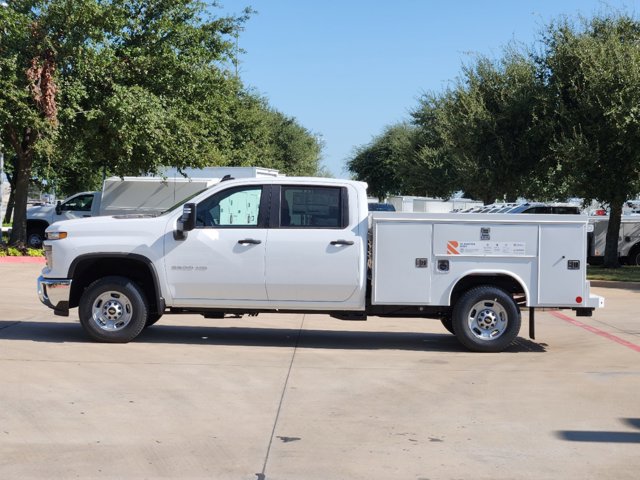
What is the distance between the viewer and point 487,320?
1066 cm

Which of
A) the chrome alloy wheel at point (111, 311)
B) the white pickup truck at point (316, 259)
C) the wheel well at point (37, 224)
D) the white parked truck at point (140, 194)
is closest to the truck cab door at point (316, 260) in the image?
the white pickup truck at point (316, 259)

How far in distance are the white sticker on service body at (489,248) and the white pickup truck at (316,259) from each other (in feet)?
0.04

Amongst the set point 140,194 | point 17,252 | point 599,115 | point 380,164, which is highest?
point 380,164

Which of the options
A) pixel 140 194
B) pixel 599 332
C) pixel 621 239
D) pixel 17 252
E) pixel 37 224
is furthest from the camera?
pixel 37 224

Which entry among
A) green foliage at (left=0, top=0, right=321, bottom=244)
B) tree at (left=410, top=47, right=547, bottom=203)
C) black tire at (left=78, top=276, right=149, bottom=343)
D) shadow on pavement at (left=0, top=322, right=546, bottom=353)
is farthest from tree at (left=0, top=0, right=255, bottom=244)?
black tire at (left=78, top=276, right=149, bottom=343)

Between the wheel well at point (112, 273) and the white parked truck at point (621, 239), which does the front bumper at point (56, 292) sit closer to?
the wheel well at point (112, 273)

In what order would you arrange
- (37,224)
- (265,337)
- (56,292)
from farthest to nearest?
(37,224) < (265,337) < (56,292)

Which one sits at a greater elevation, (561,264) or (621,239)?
(621,239)

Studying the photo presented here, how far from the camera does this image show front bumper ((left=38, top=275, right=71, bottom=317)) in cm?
1055

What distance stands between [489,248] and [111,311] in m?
4.62

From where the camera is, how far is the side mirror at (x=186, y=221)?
10336 millimetres

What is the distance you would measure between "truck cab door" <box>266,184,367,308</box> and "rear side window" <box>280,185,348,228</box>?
0.04 feet

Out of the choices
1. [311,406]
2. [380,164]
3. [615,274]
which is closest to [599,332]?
[311,406]

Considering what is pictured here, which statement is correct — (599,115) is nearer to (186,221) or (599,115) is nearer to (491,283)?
(491,283)
